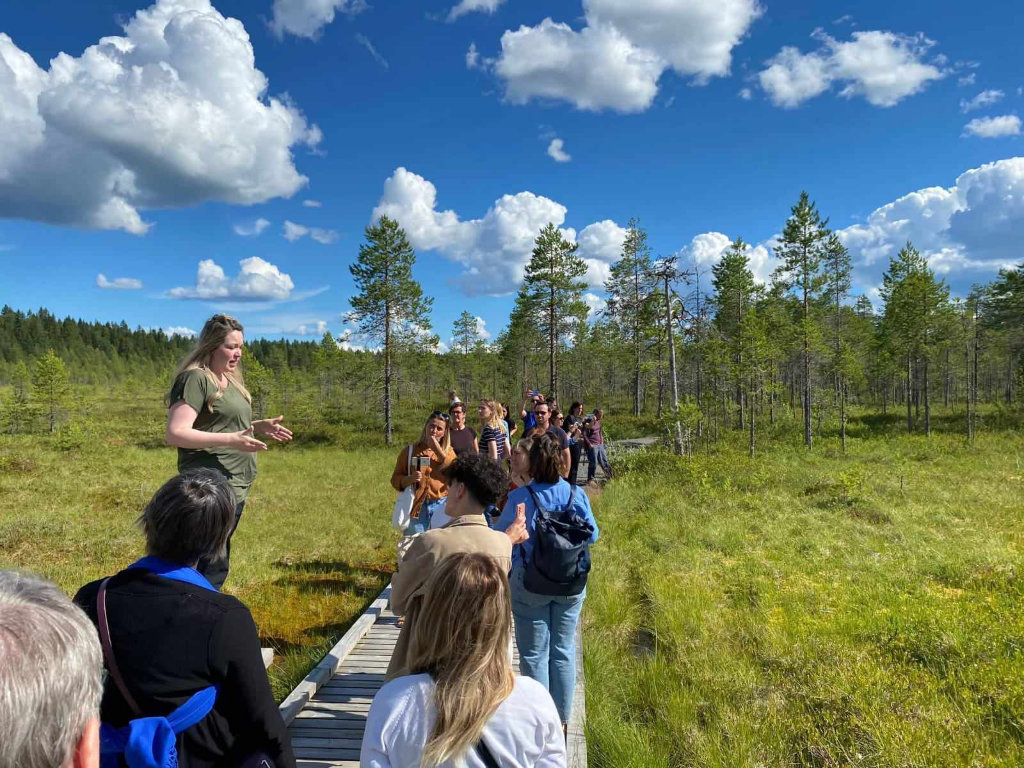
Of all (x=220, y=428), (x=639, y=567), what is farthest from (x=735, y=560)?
(x=220, y=428)

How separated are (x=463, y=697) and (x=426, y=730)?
15 cm

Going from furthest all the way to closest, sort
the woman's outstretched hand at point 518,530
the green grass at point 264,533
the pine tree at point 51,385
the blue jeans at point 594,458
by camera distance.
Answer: the pine tree at point 51,385, the blue jeans at point 594,458, the green grass at point 264,533, the woman's outstretched hand at point 518,530

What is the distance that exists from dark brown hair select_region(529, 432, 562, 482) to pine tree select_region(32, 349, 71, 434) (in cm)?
4079

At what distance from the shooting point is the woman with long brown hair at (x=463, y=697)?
5.47 ft

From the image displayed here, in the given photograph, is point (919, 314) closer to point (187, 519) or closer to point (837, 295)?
point (837, 295)

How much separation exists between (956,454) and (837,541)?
49.0 ft

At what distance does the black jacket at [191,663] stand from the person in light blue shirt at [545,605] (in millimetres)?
1873

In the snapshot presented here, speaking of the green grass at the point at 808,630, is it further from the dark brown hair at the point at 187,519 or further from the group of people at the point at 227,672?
the dark brown hair at the point at 187,519

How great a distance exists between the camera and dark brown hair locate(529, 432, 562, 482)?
3869 mm

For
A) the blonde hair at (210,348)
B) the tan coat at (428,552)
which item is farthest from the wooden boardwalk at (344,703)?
the blonde hair at (210,348)

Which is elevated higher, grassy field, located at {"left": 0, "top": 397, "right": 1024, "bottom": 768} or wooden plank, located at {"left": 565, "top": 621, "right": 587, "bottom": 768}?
wooden plank, located at {"left": 565, "top": 621, "right": 587, "bottom": 768}

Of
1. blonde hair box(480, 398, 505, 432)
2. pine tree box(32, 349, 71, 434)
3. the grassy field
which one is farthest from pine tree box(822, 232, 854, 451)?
pine tree box(32, 349, 71, 434)

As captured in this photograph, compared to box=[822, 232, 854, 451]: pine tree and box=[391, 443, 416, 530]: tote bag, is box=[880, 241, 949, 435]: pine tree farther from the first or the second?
box=[391, 443, 416, 530]: tote bag

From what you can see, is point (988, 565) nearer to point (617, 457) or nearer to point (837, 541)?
point (837, 541)
